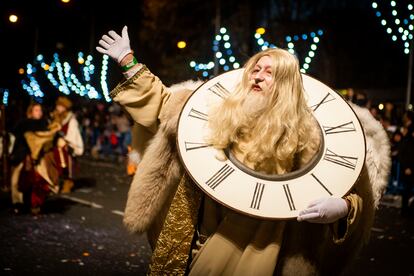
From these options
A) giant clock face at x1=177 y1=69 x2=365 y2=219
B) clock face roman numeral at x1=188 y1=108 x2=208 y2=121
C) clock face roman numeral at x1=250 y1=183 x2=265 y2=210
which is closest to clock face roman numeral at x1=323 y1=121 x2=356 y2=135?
giant clock face at x1=177 y1=69 x2=365 y2=219

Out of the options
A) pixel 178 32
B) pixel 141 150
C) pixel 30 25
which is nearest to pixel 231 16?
pixel 178 32

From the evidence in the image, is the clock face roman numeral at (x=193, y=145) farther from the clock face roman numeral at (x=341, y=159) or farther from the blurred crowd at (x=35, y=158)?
the blurred crowd at (x=35, y=158)

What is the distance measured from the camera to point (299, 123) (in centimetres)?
252

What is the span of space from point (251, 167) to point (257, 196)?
6.6 inches

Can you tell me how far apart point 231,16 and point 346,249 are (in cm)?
2464

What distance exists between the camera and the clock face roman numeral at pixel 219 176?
92.9 inches

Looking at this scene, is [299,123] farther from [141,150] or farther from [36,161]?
[36,161]

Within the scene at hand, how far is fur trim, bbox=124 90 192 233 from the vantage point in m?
2.62

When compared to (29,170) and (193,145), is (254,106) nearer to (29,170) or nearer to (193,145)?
(193,145)

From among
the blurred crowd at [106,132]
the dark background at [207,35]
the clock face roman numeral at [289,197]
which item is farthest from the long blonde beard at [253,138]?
the dark background at [207,35]

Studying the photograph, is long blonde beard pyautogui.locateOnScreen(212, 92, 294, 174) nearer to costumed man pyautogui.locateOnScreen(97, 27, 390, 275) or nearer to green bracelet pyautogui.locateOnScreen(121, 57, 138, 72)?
costumed man pyautogui.locateOnScreen(97, 27, 390, 275)

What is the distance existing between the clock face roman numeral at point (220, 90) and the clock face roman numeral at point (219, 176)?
0.44 metres

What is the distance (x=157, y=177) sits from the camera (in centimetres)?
263

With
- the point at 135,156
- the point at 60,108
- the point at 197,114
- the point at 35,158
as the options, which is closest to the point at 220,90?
the point at 197,114
